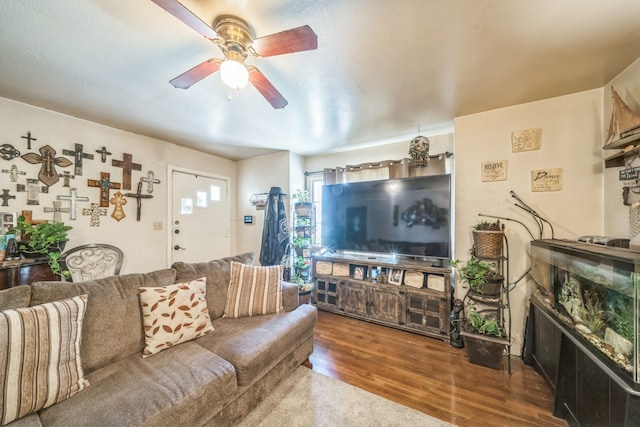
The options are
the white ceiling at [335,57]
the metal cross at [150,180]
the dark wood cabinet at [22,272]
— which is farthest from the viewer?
the metal cross at [150,180]

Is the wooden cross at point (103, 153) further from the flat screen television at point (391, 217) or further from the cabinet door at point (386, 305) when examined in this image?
the cabinet door at point (386, 305)

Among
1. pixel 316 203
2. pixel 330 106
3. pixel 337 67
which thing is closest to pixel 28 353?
pixel 337 67

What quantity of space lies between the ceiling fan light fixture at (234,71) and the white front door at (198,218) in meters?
2.68

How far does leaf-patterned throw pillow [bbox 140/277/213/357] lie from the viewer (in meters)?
1.50

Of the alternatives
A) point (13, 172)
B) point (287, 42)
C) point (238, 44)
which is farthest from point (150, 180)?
point (287, 42)

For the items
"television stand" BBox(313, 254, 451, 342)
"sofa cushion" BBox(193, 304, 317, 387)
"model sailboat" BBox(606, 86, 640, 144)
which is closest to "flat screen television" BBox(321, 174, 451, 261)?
"television stand" BBox(313, 254, 451, 342)

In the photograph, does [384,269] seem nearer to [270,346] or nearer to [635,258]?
[270,346]

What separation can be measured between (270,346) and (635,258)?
1967 millimetres

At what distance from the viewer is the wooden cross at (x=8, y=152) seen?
6.97 ft

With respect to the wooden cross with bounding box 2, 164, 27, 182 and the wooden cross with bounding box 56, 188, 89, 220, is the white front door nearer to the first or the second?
the wooden cross with bounding box 56, 188, 89, 220

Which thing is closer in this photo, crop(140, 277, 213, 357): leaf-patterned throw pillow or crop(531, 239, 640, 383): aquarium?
crop(531, 239, 640, 383): aquarium

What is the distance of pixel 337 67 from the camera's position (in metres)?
1.68

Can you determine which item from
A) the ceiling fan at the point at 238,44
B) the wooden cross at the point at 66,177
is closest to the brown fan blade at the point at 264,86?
the ceiling fan at the point at 238,44

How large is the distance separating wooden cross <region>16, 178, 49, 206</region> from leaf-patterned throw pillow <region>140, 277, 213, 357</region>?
1.91 metres
